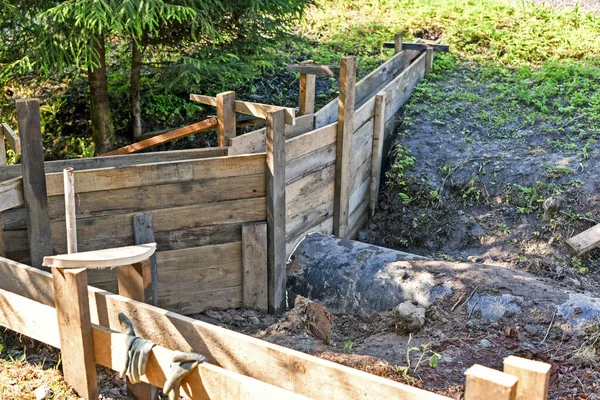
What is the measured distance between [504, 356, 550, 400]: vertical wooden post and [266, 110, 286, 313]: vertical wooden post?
3.42m

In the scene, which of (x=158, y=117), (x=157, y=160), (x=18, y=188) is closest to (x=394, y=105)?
(x=158, y=117)

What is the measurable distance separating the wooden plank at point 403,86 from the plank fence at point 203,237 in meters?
0.07

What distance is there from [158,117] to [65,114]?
109cm

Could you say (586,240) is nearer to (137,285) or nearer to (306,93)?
(306,93)

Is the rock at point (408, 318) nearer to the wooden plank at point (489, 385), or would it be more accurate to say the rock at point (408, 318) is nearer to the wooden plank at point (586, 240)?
the wooden plank at point (586, 240)

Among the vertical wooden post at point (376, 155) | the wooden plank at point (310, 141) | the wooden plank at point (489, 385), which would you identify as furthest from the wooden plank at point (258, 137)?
the wooden plank at point (489, 385)

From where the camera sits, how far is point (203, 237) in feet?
18.6

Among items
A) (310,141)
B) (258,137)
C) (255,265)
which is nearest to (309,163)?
(310,141)

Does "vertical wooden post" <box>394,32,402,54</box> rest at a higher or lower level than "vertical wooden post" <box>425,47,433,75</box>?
higher

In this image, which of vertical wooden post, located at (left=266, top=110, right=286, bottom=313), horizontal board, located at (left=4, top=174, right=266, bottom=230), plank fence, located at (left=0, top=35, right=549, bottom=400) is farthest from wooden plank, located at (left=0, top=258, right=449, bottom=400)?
vertical wooden post, located at (left=266, top=110, right=286, bottom=313)

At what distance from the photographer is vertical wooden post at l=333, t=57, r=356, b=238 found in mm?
6879

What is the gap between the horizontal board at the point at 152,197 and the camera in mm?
4926

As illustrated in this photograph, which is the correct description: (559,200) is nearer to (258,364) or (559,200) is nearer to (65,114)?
(258,364)

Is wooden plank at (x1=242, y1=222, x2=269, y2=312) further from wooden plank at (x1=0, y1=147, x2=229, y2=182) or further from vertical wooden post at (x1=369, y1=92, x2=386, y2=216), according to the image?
vertical wooden post at (x1=369, y1=92, x2=386, y2=216)
